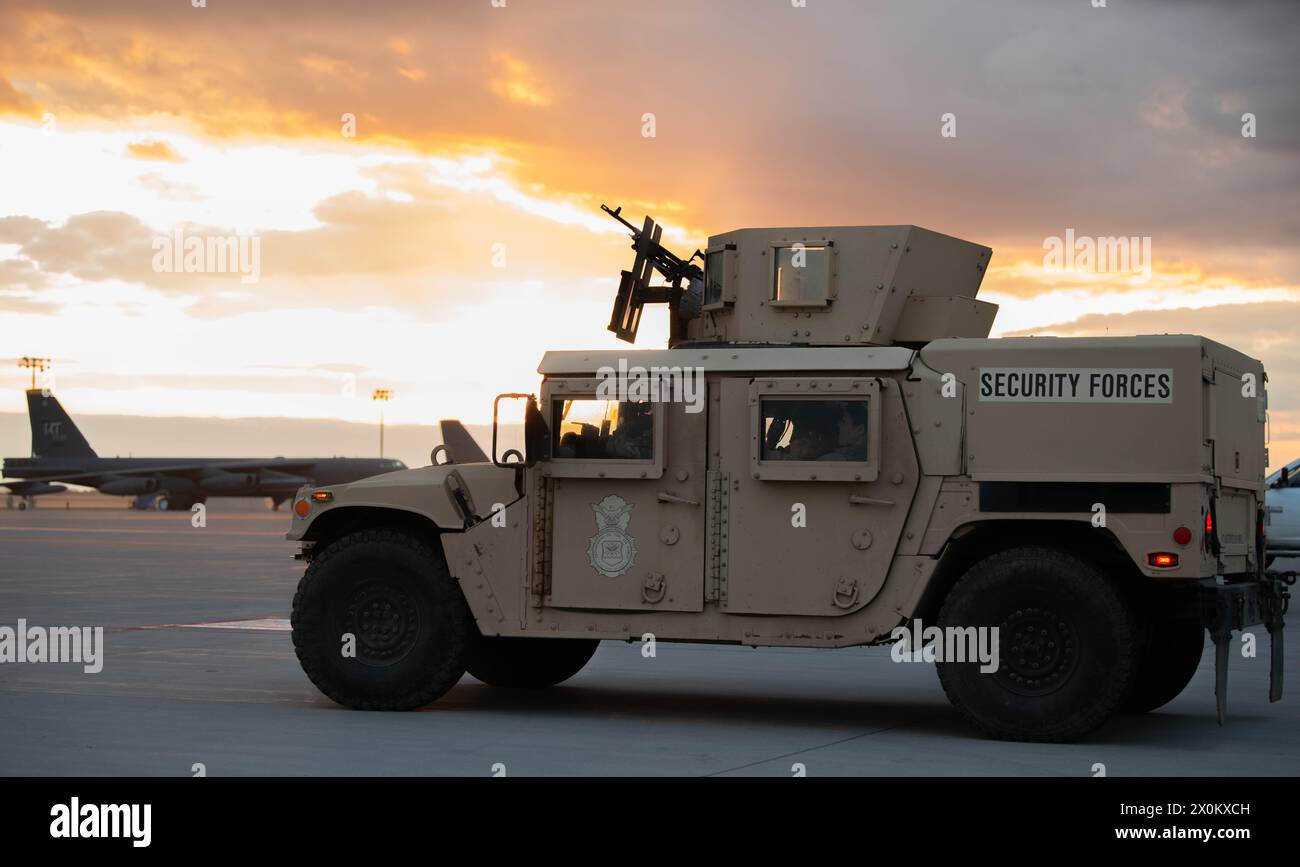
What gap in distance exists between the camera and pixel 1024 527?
9.12 metres

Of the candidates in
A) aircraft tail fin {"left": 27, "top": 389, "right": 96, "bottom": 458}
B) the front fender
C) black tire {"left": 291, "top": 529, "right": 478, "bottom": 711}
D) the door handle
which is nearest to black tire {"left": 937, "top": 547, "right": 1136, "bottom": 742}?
the door handle

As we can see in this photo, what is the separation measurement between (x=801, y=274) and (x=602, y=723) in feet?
10.7

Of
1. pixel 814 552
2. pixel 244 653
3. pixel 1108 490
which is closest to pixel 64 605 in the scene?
pixel 244 653

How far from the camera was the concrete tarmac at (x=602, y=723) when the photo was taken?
805 centimetres

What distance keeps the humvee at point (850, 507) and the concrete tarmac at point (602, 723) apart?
19.7 inches

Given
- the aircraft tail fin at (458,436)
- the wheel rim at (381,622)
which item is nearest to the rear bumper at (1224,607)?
the wheel rim at (381,622)

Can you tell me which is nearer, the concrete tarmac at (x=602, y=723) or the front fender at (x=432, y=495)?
the concrete tarmac at (x=602, y=723)

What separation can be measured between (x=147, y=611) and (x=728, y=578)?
11411 mm

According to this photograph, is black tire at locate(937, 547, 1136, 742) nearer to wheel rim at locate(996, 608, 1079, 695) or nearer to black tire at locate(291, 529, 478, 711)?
wheel rim at locate(996, 608, 1079, 695)

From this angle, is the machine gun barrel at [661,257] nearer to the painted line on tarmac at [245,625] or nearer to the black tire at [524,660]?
the black tire at [524,660]

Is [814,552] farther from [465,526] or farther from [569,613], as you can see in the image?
[465,526]

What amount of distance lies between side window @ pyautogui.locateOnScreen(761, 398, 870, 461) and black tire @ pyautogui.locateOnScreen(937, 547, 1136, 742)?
3.57 feet

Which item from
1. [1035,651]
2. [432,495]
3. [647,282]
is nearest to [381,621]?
[432,495]

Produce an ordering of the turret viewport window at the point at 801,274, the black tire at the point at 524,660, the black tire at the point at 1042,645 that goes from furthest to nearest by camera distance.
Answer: the black tire at the point at 524,660 → the turret viewport window at the point at 801,274 → the black tire at the point at 1042,645
